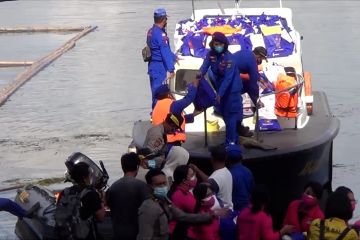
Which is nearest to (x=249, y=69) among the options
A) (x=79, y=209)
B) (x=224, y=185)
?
(x=224, y=185)

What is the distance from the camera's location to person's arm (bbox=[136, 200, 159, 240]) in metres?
7.68

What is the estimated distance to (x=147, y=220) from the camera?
25.2 feet

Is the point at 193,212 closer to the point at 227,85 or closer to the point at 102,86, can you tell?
the point at 227,85

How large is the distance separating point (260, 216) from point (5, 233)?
4.09 m

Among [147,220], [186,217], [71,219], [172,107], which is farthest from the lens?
[172,107]

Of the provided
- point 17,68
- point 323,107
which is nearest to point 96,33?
point 17,68

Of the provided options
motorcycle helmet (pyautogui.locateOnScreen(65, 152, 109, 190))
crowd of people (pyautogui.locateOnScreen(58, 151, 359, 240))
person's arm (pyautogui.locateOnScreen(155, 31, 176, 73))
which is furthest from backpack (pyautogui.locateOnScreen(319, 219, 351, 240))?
person's arm (pyautogui.locateOnScreen(155, 31, 176, 73))

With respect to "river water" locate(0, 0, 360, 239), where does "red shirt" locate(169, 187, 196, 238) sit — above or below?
above

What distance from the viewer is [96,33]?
A: 35.0 m

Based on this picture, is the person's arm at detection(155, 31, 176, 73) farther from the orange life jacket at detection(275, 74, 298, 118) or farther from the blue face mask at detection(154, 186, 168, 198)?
the blue face mask at detection(154, 186, 168, 198)

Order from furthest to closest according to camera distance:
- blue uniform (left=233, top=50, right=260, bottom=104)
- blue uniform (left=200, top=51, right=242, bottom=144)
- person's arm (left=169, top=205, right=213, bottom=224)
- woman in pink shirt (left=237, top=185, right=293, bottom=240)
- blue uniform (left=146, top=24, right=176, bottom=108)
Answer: blue uniform (left=146, top=24, right=176, bottom=108), blue uniform (left=233, top=50, right=260, bottom=104), blue uniform (left=200, top=51, right=242, bottom=144), woman in pink shirt (left=237, top=185, right=293, bottom=240), person's arm (left=169, top=205, right=213, bottom=224)

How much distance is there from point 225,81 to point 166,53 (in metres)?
2.21

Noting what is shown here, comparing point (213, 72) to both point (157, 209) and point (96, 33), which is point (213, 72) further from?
point (96, 33)

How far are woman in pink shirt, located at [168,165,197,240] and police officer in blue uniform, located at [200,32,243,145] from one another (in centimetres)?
237
